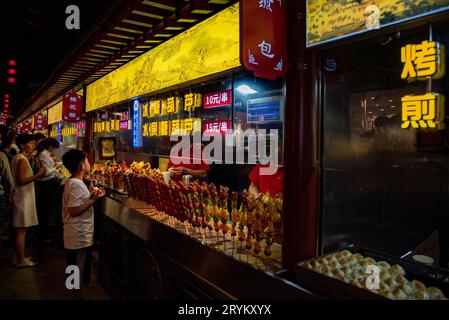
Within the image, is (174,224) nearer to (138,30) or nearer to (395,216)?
(138,30)

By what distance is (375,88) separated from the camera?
356 centimetres

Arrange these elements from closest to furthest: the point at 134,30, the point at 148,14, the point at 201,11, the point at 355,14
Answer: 1. the point at 355,14
2. the point at 201,11
3. the point at 148,14
4. the point at 134,30

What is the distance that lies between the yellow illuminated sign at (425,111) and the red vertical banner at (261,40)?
89 centimetres

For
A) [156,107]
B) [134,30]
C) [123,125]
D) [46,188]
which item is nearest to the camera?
[134,30]

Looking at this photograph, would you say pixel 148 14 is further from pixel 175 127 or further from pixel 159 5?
pixel 175 127

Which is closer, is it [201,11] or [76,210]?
[76,210]

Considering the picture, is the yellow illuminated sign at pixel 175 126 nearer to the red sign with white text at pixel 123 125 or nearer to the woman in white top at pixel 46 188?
the red sign with white text at pixel 123 125

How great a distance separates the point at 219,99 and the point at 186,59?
741mm

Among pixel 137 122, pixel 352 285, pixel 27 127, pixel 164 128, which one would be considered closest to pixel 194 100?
pixel 164 128

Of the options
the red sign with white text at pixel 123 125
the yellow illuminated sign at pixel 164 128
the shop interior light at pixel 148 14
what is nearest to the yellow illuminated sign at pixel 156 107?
the yellow illuminated sign at pixel 164 128

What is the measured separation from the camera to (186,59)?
167 inches
